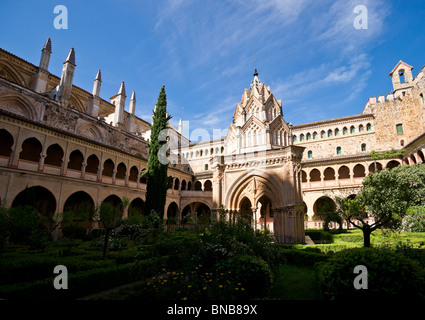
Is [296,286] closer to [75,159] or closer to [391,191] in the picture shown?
[391,191]

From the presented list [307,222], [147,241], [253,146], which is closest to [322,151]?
[307,222]

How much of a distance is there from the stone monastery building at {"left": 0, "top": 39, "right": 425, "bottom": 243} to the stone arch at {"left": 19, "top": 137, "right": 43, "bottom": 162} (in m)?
0.09

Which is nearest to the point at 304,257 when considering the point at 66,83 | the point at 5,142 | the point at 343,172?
the point at 5,142

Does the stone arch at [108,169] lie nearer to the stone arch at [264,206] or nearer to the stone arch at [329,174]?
the stone arch at [264,206]

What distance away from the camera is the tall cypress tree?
20719 mm

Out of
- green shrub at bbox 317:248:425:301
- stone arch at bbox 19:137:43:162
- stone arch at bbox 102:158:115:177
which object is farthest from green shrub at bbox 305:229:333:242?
stone arch at bbox 19:137:43:162

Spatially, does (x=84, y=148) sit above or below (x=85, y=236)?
above

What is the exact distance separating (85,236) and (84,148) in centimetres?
882

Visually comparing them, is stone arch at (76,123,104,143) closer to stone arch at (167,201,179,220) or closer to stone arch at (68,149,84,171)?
stone arch at (68,149,84,171)

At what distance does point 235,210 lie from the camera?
15914 mm

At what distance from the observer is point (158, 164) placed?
21.7 m

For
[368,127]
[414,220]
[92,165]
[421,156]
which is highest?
[368,127]

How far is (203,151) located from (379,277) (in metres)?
40.7

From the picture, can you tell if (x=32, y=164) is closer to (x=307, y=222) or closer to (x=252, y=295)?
(x=252, y=295)
